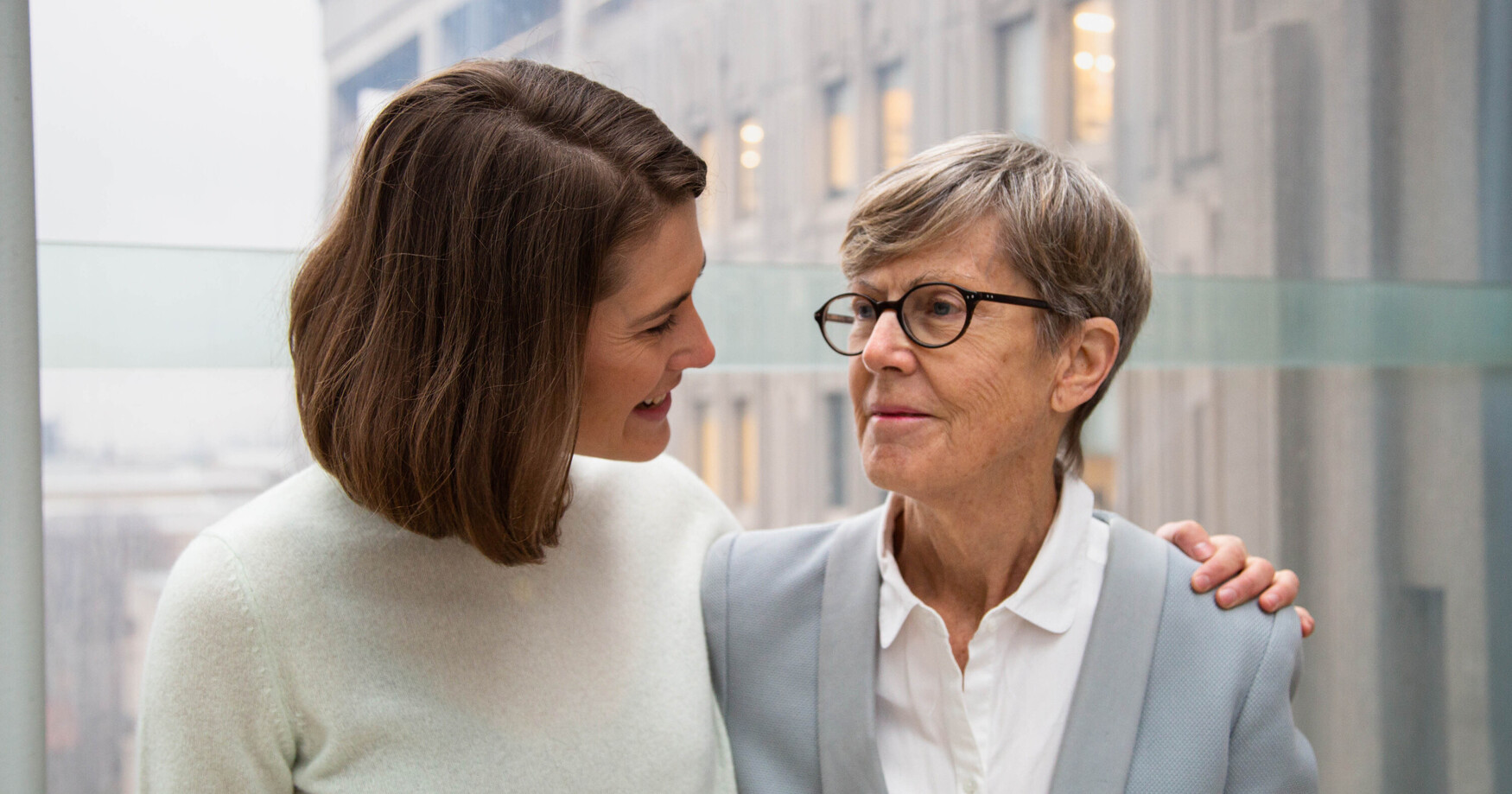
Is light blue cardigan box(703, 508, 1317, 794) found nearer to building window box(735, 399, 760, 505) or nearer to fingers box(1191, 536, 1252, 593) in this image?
fingers box(1191, 536, 1252, 593)

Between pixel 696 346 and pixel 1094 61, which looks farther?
pixel 1094 61

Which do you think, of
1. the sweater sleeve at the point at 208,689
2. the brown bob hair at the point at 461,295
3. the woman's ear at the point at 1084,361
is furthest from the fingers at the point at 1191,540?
the sweater sleeve at the point at 208,689

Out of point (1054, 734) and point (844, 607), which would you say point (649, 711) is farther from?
point (1054, 734)

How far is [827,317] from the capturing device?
5.55 ft

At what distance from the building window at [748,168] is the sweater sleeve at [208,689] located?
1681 millimetres

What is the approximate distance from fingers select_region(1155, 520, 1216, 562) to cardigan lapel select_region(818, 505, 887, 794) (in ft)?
1.43

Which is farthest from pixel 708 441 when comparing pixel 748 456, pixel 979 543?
pixel 979 543

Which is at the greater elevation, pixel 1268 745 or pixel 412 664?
pixel 412 664

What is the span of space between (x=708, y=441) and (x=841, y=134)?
806mm

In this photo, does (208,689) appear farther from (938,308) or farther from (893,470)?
(938,308)

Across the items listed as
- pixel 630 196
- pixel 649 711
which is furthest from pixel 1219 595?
pixel 630 196

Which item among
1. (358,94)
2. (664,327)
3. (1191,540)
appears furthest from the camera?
(358,94)

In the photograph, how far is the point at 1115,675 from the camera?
147 cm

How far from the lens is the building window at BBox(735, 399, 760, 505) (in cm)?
269
